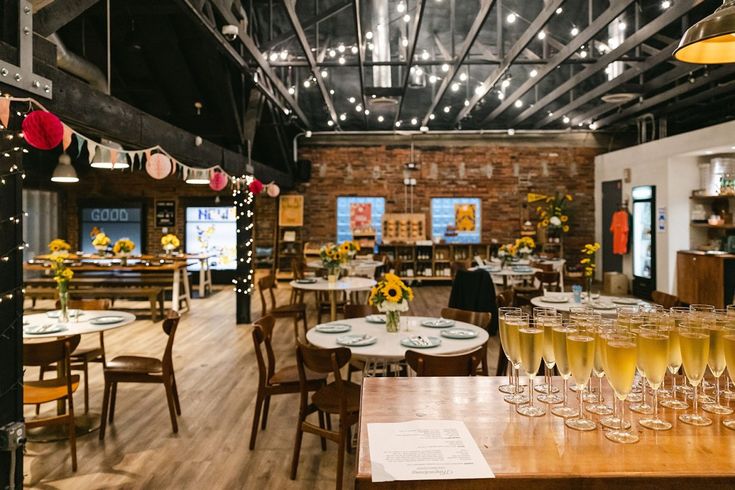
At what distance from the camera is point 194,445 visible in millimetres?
3795

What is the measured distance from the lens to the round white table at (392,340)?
3.15 m

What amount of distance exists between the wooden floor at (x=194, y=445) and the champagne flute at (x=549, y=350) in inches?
83.8

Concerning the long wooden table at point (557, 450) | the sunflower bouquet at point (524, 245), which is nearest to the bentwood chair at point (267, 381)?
the long wooden table at point (557, 450)

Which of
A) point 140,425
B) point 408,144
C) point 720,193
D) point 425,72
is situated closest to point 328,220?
point 408,144

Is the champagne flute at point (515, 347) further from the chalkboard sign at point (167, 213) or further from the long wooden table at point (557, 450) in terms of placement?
the chalkboard sign at point (167, 213)

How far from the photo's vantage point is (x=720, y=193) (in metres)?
8.66

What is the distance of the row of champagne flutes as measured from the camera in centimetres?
120

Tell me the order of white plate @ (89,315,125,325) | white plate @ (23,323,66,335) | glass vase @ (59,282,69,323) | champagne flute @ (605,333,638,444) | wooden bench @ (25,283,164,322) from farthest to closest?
wooden bench @ (25,283,164,322) < glass vase @ (59,282,69,323) < white plate @ (89,315,125,325) < white plate @ (23,323,66,335) < champagne flute @ (605,333,638,444)

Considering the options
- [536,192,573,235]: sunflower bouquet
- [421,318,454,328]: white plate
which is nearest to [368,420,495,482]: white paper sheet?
[421,318,454,328]: white plate

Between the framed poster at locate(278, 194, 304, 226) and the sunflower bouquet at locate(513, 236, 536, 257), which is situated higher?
the framed poster at locate(278, 194, 304, 226)

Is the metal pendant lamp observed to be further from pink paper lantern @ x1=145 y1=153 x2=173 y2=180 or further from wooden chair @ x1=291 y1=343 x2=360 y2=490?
pink paper lantern @ x1=145 y1=153 x2=173 y2=180

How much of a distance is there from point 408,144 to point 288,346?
7729 mm

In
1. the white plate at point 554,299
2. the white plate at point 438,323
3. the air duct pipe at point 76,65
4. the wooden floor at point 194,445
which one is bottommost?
the wooden floor at point 194,445

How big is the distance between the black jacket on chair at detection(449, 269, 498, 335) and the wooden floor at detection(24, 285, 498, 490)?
71cm
